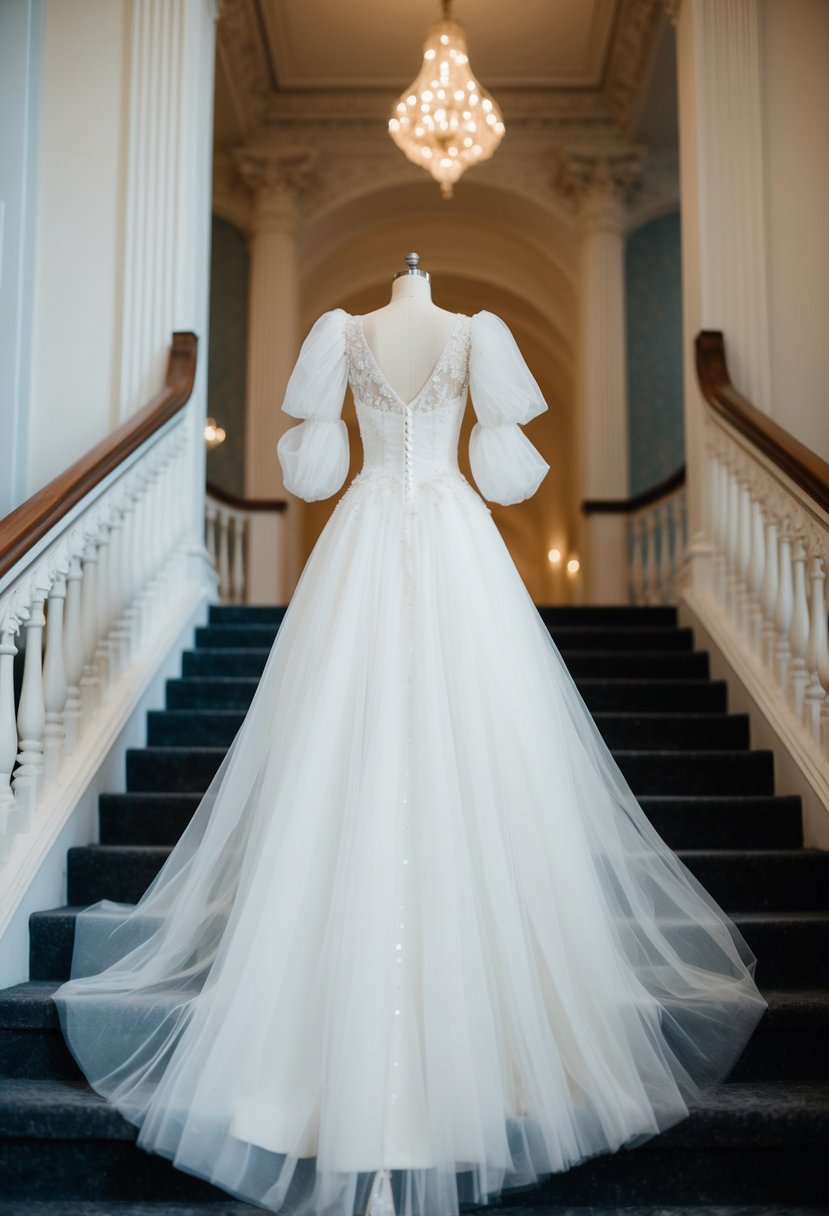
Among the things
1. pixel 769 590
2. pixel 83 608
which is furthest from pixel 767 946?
pixel 83 608

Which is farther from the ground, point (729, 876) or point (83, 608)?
point (83, 608)

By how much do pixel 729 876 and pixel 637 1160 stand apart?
1.04m

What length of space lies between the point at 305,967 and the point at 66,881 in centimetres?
125

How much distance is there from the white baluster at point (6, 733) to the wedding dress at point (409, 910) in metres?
0.33

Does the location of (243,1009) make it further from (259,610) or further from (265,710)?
(259,610)

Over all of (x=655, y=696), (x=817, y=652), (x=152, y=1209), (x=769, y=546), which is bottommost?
(x=152, y=1209)

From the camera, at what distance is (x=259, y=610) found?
491 centimetres

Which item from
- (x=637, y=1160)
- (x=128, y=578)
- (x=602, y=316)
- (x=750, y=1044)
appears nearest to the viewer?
(x=637, y=1160)

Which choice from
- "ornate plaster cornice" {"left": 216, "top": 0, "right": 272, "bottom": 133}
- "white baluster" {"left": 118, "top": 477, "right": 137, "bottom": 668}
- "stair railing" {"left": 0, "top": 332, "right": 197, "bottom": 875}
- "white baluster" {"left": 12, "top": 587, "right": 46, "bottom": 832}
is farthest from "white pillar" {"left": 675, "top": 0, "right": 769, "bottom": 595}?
"ornate plaster cornice" {"left": 216, "top": 0, "right": 272, "bottom": 133}

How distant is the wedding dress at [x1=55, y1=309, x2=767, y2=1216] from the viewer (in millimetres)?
2004

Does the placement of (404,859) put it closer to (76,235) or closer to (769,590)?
(769,590)

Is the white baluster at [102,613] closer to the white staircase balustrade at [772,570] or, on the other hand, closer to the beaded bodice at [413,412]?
the beaded bodice at [413,412]

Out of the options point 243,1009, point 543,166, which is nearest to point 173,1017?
point 243,1009

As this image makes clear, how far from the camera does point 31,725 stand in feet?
9.98
